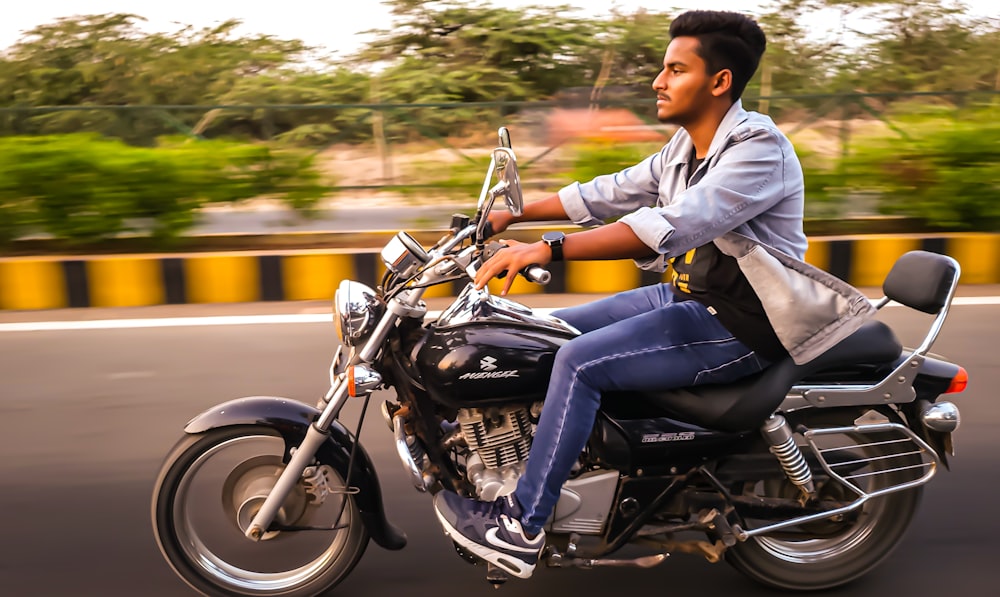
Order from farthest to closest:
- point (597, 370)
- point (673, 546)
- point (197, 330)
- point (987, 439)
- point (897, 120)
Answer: point (897, 120) < point (197, 330) < point (987, 439) < point (673, 546) < point (597, 370)

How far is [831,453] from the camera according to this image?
269cm

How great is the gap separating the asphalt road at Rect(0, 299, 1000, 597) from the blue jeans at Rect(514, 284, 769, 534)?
52 cm

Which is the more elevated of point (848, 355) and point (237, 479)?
point (848, 355)

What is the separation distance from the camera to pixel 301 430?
8.54 ft

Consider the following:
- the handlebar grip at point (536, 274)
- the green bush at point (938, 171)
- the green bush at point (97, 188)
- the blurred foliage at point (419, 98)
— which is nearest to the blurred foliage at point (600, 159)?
the blurred foliage at point (419, 98)

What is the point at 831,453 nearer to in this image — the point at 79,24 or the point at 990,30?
the point at 990,30

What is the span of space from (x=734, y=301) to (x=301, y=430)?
1179 millimetres

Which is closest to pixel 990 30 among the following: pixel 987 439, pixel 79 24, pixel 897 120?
pixel 897 120

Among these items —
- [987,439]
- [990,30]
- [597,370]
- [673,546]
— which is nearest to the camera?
[597,370]

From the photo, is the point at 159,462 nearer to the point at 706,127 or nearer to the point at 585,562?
the point at 585,562

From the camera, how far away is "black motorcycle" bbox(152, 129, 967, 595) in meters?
2.48

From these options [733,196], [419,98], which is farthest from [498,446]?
[419,98]

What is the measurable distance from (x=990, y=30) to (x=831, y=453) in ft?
41.7

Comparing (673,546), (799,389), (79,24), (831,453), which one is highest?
(799,389)
